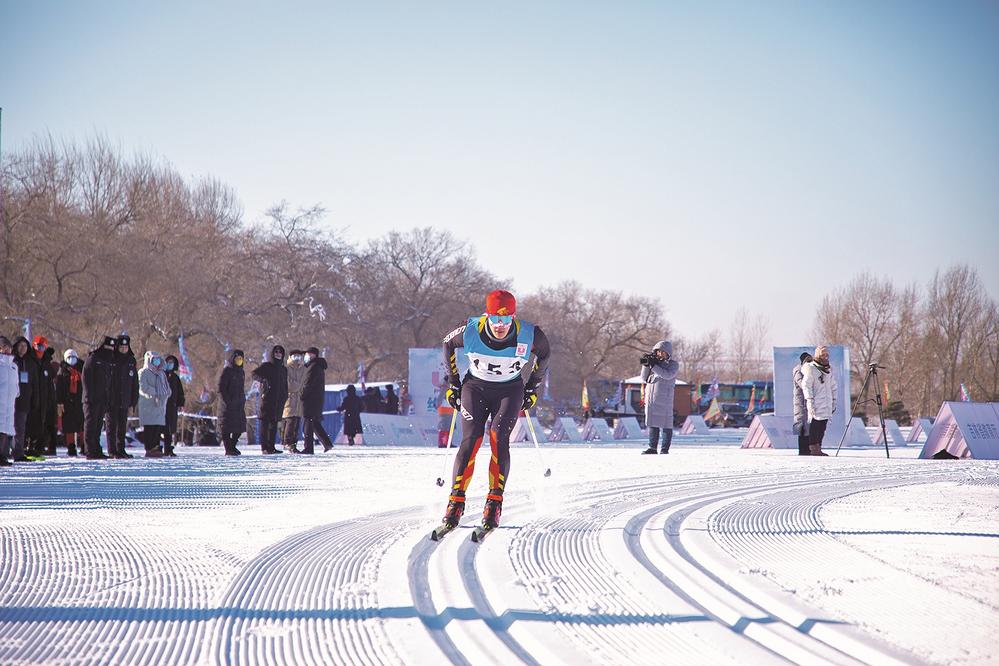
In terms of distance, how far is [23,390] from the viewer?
49.0 ft

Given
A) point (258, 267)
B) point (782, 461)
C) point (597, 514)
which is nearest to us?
point (597, 514)

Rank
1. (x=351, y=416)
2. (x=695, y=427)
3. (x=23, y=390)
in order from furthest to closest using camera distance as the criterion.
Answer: (x=695, y=427)
(x=351, y=416)
(x=23, y=390)

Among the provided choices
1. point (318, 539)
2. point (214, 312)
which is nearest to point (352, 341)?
point (214, 312)

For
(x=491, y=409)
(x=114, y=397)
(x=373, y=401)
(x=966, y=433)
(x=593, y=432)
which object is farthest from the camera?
(x=373, y=401)

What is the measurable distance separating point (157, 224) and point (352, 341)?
38.8 feet

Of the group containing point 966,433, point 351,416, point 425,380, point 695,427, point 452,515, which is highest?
point 425,380

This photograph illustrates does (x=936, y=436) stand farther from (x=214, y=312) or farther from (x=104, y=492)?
(x=214, y=312)

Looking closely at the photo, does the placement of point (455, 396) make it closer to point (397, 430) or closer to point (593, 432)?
point (397, 430)

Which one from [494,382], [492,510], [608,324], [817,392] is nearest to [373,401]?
[817,392]

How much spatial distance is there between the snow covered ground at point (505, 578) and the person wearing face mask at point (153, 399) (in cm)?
691

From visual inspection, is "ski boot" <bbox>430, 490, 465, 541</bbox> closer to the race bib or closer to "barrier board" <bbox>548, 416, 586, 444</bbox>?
the race bib

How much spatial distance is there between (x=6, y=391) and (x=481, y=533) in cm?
971

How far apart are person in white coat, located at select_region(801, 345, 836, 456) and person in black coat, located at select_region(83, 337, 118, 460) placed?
11770 millimetres

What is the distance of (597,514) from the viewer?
8625 mm
